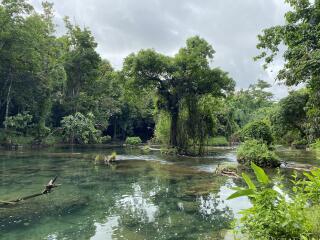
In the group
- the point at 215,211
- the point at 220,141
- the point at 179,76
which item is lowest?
the point at 215,211

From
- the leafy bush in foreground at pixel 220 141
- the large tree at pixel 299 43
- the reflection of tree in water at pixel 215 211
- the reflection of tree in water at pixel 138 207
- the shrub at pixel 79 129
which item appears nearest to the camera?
the reflection of tree in water at pixel 215 211

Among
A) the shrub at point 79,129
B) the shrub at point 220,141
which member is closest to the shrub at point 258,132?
the shrub at point 220,141

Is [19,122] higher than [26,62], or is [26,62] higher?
[26,62]

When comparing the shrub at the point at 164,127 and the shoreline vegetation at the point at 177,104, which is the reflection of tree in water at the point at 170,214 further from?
the shrub at the point at 164,127

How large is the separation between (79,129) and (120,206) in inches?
1465

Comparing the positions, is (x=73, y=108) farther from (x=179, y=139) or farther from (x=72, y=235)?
(x=72, y=235)

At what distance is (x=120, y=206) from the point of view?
1273 cm

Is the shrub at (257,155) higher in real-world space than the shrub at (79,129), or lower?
lower

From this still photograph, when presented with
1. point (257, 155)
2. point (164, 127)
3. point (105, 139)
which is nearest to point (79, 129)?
point (105, 139)

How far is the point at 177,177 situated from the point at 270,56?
895cm

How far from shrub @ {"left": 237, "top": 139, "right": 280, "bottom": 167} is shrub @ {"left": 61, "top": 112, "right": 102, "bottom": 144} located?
2835 centimetres

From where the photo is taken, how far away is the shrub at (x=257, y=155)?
23.1m

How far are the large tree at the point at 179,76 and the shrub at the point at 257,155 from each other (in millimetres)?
9551

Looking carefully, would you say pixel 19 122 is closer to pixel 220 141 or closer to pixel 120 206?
pixel 220 141
